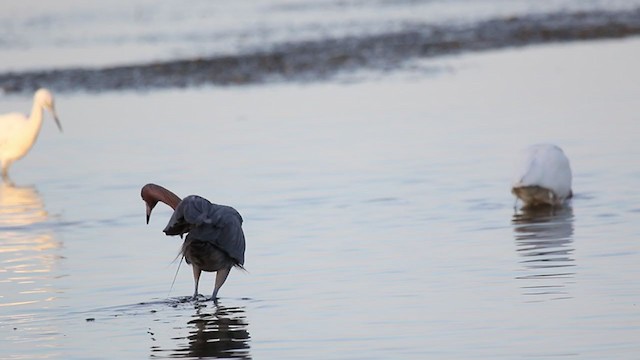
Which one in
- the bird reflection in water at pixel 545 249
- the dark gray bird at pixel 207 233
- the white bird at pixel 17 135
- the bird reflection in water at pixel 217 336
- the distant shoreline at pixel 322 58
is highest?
the distant shoreline at pixel 322 58

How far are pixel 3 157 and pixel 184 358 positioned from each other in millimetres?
10310

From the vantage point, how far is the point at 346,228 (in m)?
12.5

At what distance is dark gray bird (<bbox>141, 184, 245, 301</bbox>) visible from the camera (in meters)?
9.55

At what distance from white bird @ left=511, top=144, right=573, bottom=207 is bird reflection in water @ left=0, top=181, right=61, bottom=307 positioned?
3.95 m

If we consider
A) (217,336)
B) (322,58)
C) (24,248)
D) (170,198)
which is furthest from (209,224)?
(322,58)

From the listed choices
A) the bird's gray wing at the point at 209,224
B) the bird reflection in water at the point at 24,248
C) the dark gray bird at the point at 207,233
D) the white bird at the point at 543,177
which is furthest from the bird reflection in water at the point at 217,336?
the white bird at the point at 543,177

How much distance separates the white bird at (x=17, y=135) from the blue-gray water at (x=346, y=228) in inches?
13.4

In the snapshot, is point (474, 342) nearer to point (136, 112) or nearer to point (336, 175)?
point (336, 175)

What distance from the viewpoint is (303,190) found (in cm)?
1466

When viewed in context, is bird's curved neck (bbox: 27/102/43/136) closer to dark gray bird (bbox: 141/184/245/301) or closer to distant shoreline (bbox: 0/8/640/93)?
distant shoreline (bbox: 0/8/640/93)

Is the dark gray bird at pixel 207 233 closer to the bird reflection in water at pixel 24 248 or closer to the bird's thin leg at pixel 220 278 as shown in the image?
the bird's thin leg at pixel 220 278

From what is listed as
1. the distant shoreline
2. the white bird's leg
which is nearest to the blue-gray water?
the white bird's leg

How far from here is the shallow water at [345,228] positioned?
29.3 feet

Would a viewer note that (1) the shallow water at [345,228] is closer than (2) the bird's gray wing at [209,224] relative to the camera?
Yes
